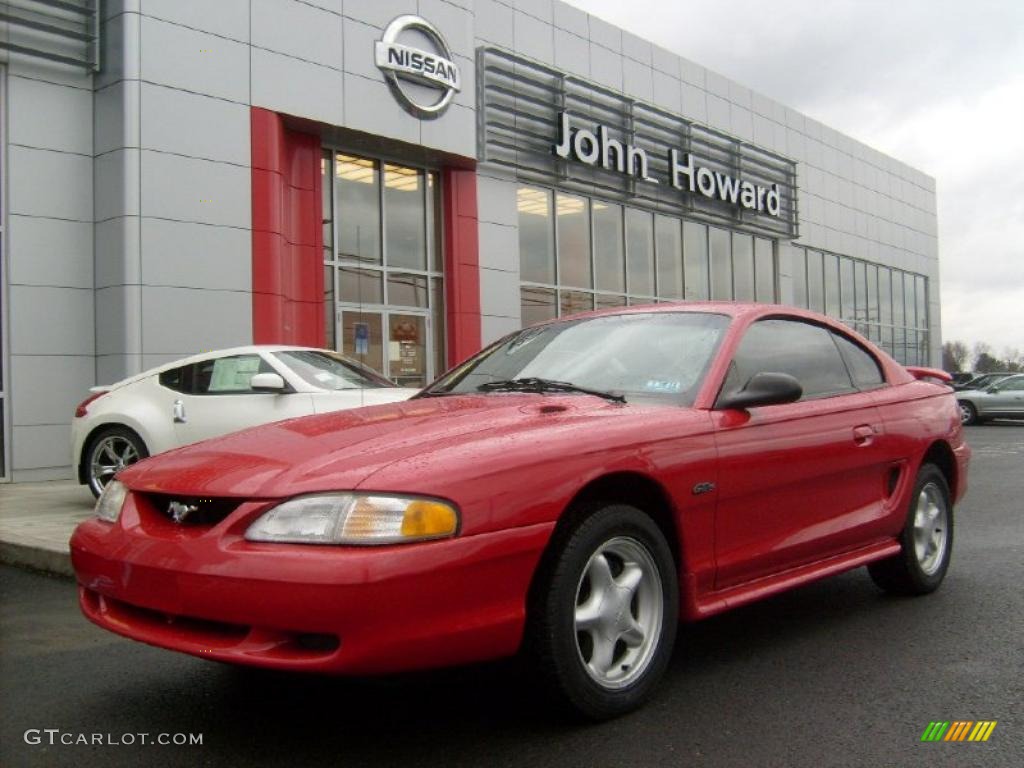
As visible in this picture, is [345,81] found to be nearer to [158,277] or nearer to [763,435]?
[158,277]

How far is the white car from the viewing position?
800 centimetres

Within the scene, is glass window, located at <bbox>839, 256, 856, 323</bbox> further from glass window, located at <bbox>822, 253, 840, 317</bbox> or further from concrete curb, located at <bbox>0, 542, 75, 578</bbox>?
concrete curb, located at <bbox>0, 542, 75, 578</bbox>

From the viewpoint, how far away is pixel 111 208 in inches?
475

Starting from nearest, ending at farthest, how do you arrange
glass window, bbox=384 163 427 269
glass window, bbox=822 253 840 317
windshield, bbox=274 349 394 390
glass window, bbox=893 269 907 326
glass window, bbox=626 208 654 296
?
windshield, bbox=274 349 394 390, glass window, bbox=384 163 427 269, glass window, bbox=626 208 654 296, glass window, bbox=822 253 840 317, glass window, bbox=893 269 907 326

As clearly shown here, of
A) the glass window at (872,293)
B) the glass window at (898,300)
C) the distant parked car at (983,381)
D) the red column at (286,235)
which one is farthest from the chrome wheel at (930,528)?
the glass window at (898,300)

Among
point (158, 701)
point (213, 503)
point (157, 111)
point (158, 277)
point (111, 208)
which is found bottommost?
point (158, 701)

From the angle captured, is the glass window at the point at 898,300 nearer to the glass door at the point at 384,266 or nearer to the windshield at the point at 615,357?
the glass door at the point at 384,266

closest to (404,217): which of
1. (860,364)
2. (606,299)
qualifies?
(606,299)

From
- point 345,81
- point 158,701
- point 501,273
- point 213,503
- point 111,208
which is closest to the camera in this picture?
point 213,503

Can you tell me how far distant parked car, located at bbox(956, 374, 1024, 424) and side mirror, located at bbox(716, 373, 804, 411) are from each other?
22.3 m

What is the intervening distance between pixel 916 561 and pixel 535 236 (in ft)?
48.6

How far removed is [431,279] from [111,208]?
6.03 m

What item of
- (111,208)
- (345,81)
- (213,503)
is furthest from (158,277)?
(213,503)

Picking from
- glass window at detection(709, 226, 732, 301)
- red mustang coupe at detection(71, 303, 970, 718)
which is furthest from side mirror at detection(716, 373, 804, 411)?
glass window at detection(709, 226, 732, 301)
